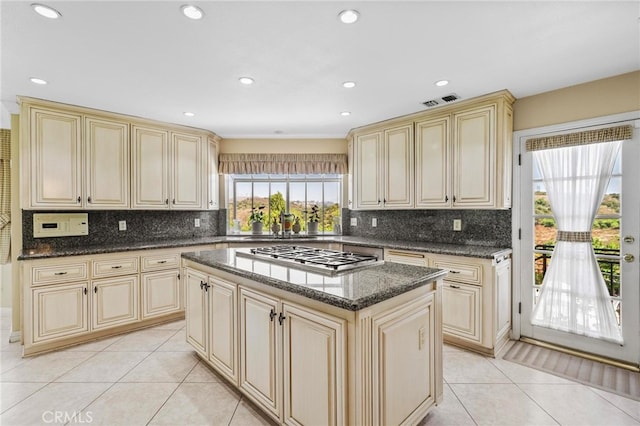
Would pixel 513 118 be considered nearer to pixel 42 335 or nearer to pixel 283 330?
pixel 283 330

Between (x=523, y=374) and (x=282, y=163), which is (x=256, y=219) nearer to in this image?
(x=282, y=163)

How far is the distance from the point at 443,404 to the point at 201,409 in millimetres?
1634

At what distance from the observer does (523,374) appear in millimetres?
2412

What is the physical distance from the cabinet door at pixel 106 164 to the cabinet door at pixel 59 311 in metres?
0.92

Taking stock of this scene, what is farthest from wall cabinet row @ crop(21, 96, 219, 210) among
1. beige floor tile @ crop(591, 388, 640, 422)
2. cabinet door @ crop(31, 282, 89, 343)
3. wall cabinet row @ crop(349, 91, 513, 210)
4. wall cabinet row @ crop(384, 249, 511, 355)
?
beige floor tile @ crop(591, 388, 640, 422)

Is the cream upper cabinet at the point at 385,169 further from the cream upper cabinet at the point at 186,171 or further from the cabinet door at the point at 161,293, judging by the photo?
the cabinet door at the point at 161,293

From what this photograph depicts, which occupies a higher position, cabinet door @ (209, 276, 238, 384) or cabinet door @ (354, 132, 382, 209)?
cabinet door @ (354, 132, 382, 209)

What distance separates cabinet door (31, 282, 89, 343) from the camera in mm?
2750

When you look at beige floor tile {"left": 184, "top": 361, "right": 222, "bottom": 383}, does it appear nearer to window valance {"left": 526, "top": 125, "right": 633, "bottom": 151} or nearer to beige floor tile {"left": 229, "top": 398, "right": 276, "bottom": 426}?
beige floor tile {"left": 229, "top": 398, "right": 276, "bottom": 426}

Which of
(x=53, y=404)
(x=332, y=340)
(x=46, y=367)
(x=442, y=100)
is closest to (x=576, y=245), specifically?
(x=442, y=100)

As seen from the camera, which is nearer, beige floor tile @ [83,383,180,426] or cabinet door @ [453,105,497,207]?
beige floor tile @ [83,383,180,426]

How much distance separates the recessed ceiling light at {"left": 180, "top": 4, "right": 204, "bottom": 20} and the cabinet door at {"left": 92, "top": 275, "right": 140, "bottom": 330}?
8.88ft

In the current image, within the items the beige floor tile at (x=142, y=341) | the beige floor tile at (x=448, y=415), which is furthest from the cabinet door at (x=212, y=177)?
the beige floor tile at (x=448, y=415)

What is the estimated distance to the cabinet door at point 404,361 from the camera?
4.72ft
